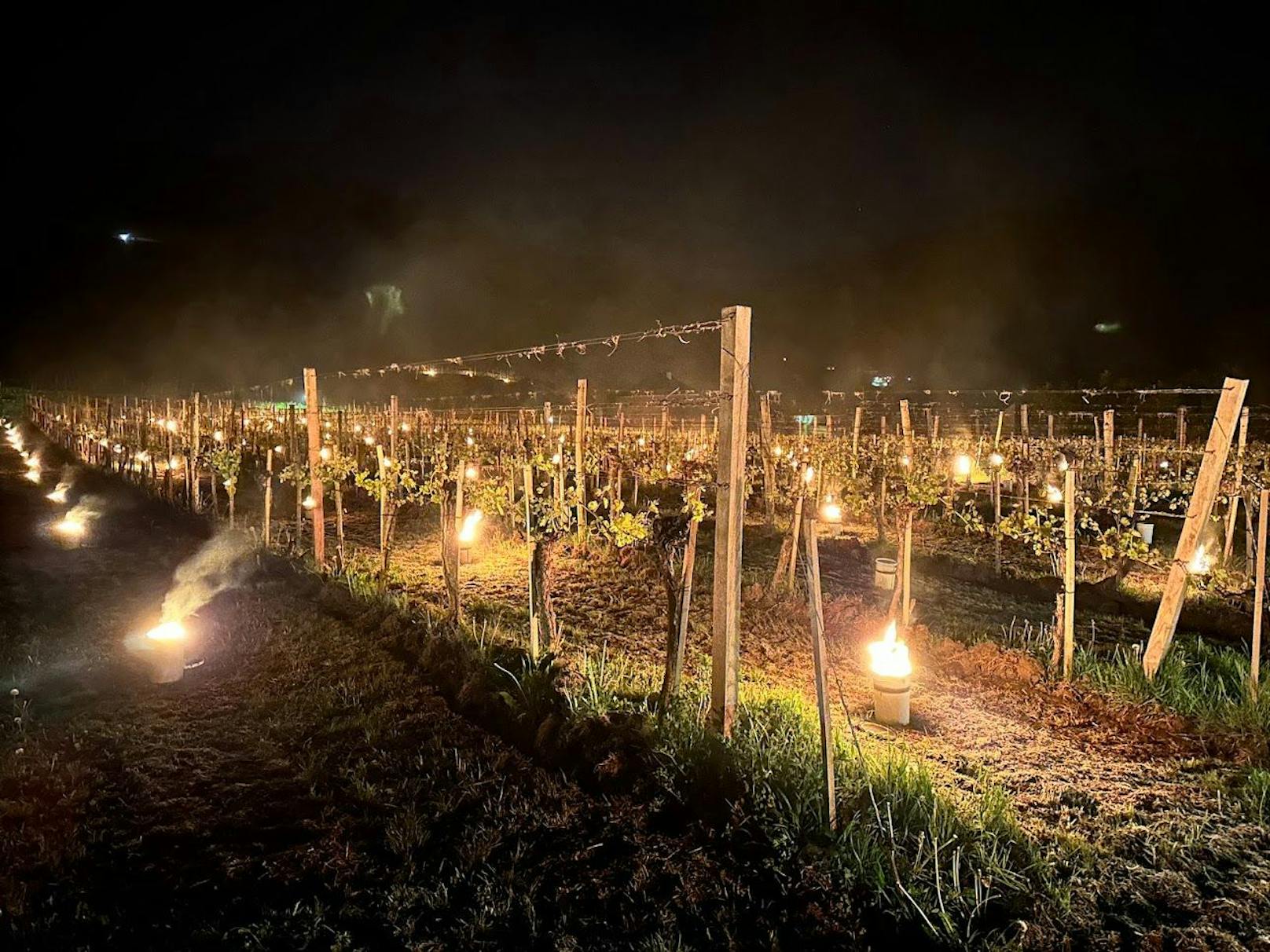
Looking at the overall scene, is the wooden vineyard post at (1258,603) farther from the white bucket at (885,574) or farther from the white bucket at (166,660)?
the white bucket at (166,660)

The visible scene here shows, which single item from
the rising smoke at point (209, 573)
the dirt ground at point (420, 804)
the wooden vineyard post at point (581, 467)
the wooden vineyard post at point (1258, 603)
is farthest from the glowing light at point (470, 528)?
the wooden vineyard post at point (1258, 603)

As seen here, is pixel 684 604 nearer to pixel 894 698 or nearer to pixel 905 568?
pixel 894 698

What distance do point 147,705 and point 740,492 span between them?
4919 mm

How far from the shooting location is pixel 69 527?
1380 centimetres

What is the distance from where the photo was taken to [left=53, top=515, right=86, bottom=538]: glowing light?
1309cm

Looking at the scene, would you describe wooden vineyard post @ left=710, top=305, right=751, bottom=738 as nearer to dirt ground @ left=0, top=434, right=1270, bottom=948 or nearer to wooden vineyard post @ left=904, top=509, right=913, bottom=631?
dirt ground @ left=0, top=434, right=1270, bottom=948

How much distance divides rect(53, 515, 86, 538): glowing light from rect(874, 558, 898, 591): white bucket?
13.3m

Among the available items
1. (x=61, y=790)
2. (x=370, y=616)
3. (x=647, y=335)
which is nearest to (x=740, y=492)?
(x=647, y=335)

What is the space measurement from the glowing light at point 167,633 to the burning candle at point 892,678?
5.68m

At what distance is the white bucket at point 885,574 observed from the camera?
31.2 feet

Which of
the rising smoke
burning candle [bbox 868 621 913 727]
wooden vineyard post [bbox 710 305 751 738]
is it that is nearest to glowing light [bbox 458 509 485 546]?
the rising smoke

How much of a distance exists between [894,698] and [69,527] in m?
15.1

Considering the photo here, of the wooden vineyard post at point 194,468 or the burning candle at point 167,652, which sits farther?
the wooden vineyard post at point 194,468

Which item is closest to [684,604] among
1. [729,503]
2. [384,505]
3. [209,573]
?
[729,503]
